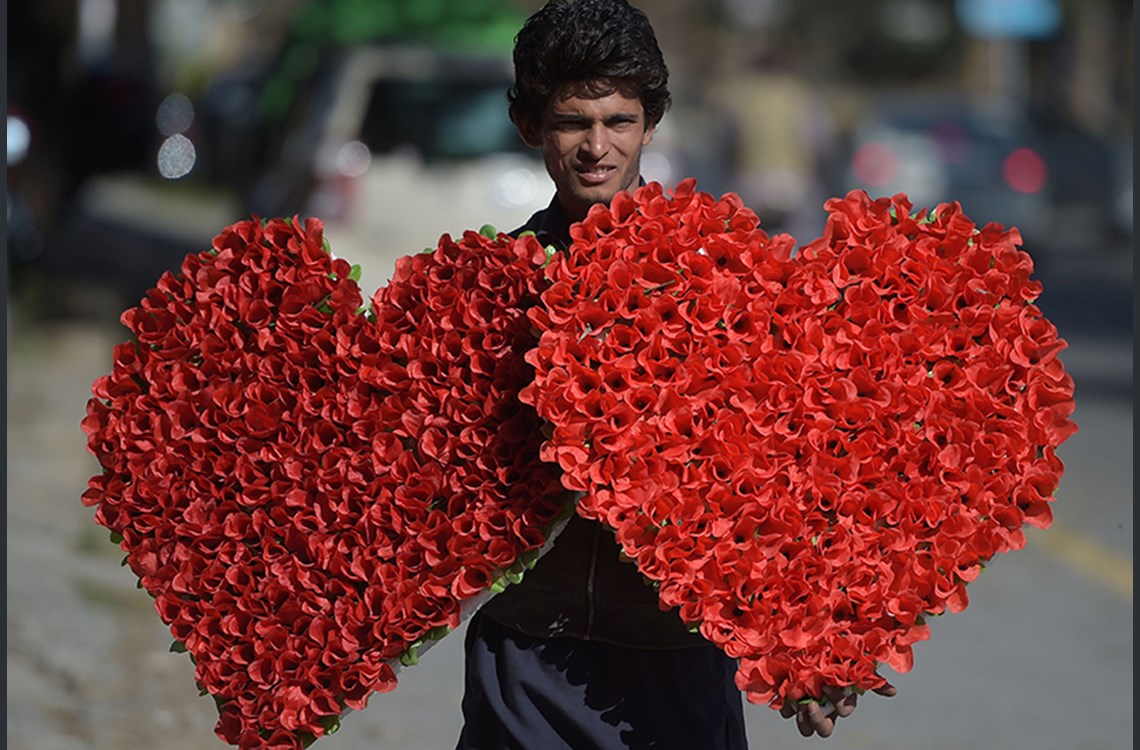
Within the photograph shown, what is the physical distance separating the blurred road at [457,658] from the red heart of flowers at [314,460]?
253 centimetres

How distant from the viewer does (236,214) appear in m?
14.8

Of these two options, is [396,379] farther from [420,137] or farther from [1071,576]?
[420,137]

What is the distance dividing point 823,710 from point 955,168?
1921 centimetres

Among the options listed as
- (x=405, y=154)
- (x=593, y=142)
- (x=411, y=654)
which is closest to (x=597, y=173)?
(x=593, y=142)

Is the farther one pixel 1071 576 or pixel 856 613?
pixel 1071 576

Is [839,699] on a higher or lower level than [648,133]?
lower

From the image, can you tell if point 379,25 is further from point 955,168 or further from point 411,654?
point 411,654

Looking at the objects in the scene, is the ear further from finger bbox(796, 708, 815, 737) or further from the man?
finger bbox(796, 708, 815, 737)

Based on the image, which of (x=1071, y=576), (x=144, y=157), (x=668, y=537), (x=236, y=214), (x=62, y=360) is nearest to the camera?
(x=668, y=537)

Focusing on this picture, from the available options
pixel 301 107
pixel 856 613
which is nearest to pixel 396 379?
pixel 856 613

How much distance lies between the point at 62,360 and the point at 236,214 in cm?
234

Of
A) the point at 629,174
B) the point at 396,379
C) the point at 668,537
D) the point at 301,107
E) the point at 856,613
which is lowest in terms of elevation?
the point at 856,613

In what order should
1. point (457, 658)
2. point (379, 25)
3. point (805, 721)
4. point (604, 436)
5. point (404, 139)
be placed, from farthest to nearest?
point (379, 25) < point (404, 139) < point (457, 658) < point (805, 721) < point (604, 436)

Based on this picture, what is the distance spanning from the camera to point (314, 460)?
3.20 m
